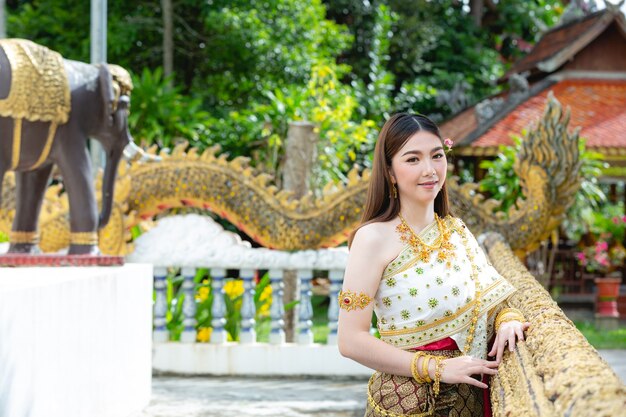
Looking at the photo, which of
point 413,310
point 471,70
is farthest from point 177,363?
point 471,70

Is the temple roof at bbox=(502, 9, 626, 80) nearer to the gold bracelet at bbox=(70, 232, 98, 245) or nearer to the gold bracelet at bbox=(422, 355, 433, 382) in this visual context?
the gold bracelet at bbox=(70, 232, 98, 245)

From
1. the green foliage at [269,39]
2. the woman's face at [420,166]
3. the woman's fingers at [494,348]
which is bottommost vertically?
the woman's fingers at [494,348]

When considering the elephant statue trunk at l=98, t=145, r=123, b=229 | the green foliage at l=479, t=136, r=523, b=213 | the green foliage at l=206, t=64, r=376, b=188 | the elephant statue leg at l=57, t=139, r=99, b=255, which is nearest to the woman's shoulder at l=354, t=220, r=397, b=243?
the elephant statue leg at l=57, t=139, r=99, b=255

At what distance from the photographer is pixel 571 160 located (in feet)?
22.3

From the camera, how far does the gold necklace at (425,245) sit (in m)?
2.34

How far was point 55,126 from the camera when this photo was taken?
15.5ft

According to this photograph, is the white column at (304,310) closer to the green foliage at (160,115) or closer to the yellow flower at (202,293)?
the yellow flower at (202,293)

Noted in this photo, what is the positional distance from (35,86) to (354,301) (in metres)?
2.82

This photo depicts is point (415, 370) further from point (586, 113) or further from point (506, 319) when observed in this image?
point (586, 113)

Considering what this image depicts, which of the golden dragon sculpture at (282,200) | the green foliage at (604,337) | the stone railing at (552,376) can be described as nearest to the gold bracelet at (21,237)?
the golden dragon sculpture at (282,200)

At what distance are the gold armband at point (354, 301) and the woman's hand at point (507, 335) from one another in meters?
0.32

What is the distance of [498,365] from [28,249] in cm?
357

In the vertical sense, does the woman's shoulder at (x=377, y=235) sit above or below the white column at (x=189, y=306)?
above

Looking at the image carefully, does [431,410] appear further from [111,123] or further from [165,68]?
[165,68]
